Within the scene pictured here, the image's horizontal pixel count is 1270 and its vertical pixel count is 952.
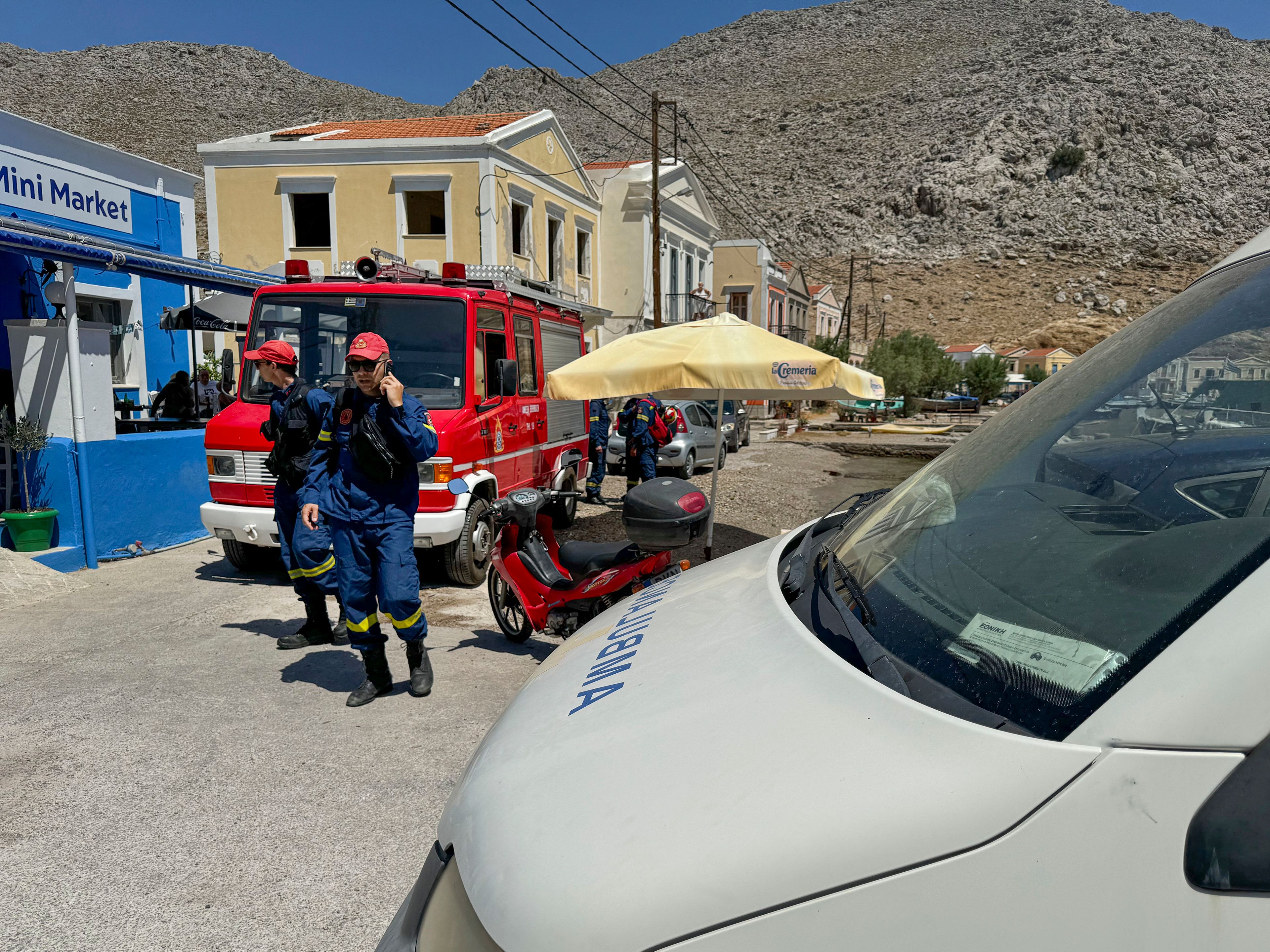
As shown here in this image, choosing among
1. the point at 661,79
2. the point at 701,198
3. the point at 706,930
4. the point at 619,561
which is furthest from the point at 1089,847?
the point at 661,79

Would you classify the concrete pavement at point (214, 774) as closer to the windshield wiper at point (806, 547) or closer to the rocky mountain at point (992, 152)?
the windshield wiper at point (806, 547)

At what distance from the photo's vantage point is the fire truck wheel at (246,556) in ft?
24.2

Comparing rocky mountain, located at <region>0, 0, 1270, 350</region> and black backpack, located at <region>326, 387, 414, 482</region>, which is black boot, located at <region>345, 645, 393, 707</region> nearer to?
black backpack, located at <region>326, 387, 414, 482</region>

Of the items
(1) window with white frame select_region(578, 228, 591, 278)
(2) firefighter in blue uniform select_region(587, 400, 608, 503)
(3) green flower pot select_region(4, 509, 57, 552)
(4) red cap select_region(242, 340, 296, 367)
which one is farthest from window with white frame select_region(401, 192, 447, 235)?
(4) red cap select_region(242, 340, 296, 367)

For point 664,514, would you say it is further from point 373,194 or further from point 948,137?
point 948,137

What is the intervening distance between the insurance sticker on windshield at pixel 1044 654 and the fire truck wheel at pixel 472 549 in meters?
5.85

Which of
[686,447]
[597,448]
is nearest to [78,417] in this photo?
[597,448]

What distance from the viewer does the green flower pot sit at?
7105 millimetres

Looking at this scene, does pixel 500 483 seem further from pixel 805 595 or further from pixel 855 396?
pixel 805 595

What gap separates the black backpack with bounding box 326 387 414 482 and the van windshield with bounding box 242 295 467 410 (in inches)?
104

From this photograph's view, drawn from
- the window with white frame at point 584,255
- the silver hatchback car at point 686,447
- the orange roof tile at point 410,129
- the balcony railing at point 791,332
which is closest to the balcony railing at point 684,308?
the window with white frame at point 584,255

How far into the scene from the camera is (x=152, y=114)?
95.0 meters

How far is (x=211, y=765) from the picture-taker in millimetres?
3852

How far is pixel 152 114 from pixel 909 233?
3382 inches
